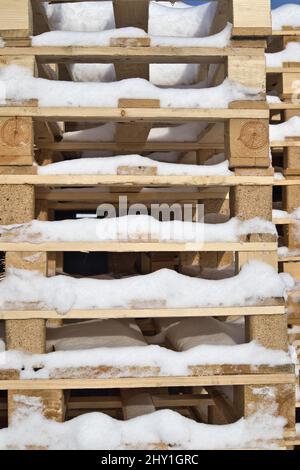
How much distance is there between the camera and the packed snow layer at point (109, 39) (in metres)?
3.68

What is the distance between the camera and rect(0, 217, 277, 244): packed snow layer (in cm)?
353

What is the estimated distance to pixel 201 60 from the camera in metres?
3.82

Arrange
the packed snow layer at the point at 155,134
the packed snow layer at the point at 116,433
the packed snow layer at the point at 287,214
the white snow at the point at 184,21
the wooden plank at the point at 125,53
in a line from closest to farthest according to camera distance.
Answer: the packed snow layer at the point at 116,433, the wooden plank at the point at 125,53, the white snow at the point at 184,21, the packed snow layer at the point at 155,134, the packed snow layer at the point at 287,214

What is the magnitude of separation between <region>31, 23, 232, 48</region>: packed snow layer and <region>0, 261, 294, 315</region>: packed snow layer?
1.65 metres

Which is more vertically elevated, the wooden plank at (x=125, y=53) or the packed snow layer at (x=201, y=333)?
the wooden plank at (x=125, y=53)

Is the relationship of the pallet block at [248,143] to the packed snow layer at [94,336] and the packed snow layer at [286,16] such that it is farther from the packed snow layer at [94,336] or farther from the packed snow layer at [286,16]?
the packed snow layer at [286,16]

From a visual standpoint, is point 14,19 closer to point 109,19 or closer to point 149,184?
point 109,19

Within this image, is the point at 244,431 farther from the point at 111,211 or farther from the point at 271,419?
the point at 111,211

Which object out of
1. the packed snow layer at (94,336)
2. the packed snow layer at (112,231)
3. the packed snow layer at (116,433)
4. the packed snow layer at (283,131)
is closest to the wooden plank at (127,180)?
the packed snow layer at (112,231)

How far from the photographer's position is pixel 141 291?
352 centimetres

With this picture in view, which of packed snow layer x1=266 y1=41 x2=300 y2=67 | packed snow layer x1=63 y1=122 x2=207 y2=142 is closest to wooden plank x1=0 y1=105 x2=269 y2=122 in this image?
packed snow layer x1=63 y1=122 x2=207 y2=142

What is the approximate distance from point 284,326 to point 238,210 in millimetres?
892

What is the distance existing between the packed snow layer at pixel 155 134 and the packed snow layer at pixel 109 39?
5.08 feet
